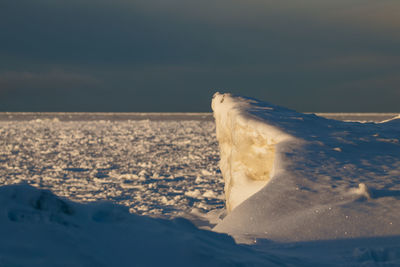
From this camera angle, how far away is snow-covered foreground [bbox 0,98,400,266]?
1.99m

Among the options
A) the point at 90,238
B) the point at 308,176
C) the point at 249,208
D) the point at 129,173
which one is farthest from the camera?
the point at 129,173

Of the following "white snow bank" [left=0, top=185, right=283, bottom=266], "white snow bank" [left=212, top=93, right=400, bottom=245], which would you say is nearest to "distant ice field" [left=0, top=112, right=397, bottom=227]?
"white snow bank" [left=212, top=93, right=400, bottom=245]

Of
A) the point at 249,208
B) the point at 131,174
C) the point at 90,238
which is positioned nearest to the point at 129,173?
the point at 131,174

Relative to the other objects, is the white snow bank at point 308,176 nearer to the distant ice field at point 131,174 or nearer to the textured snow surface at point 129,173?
the distant ice field at point 131,174

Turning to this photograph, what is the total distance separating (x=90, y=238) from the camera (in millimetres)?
2008

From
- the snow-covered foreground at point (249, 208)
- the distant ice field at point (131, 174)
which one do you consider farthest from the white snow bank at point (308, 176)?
the distant ice field at point (131, 174)

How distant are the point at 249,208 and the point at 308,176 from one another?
0.69 m

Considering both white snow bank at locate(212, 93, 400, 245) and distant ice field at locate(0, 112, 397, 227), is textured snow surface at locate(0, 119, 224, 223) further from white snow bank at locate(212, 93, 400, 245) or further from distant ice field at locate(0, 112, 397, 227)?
white snow bank at locate(212, 93, 400, 245)

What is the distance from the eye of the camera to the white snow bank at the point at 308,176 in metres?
3.38

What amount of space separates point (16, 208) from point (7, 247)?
0.79 feet

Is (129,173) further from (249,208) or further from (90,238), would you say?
(90,238)

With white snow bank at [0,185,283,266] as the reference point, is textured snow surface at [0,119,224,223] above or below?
above

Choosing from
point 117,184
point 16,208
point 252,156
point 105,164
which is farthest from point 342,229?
point 105,164

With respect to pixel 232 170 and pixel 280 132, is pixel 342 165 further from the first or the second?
pixel 232 170
